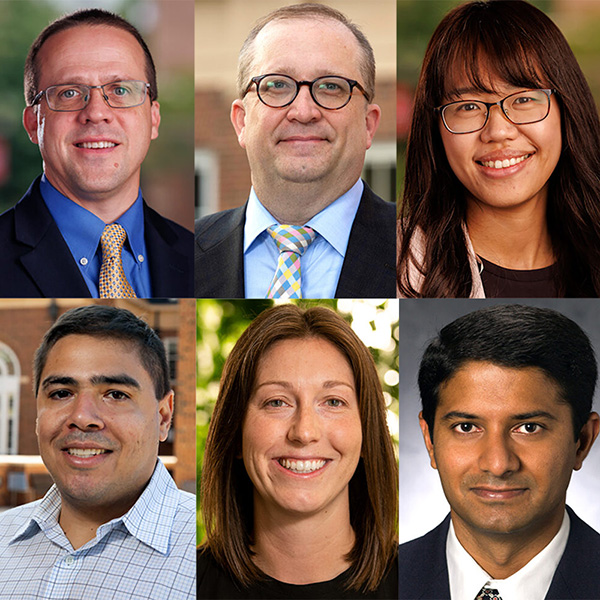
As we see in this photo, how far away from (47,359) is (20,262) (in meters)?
0.44

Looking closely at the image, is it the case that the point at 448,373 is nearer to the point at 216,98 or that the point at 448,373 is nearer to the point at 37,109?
the point at 216,98

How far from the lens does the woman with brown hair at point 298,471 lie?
11.9 ft

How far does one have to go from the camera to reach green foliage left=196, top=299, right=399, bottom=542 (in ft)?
12.2

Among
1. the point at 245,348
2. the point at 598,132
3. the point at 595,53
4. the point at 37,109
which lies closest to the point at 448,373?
the point at 245,348

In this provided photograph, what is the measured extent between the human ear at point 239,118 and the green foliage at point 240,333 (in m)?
0.70

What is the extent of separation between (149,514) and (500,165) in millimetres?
2081

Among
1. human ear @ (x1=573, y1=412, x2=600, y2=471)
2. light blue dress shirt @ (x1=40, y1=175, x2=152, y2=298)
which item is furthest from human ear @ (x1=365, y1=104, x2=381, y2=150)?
human ear @ (x1=573, y1=412, x2=600, y2=471)

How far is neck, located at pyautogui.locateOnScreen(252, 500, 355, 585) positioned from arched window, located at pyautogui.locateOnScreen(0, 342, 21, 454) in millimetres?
1158

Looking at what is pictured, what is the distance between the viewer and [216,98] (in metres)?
3.72

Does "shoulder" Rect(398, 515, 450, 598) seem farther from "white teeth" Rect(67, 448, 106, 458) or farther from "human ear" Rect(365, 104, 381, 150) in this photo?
"human ear" Rect(365, 104, 381, 150)

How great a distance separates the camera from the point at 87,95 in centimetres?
368

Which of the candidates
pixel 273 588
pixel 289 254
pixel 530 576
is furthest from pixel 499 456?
pixel 289 254

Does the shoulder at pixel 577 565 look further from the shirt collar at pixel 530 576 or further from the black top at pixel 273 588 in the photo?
the black top at pixel 273 588

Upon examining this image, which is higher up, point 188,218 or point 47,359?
point 188,218
